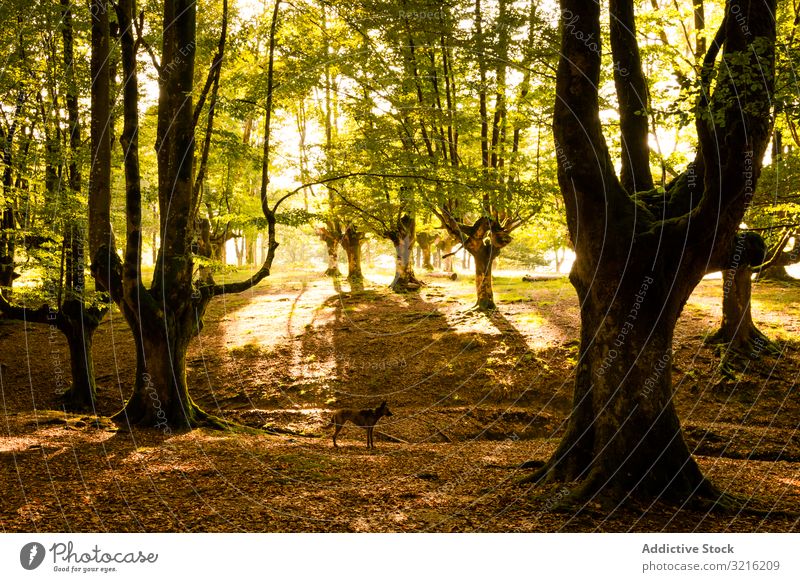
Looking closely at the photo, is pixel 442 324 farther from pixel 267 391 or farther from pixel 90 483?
pixel 90 483

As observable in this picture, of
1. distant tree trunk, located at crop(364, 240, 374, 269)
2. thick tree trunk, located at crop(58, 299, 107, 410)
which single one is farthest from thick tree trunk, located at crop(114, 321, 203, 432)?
distant tree trunk, located at crop(364, 240, 374, 269)

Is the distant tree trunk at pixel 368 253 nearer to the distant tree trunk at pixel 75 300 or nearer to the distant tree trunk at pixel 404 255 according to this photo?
the distant tree trunk at pixel 404 255

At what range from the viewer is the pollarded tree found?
645cm

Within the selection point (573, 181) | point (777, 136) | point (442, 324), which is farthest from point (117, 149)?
point (777, 136)

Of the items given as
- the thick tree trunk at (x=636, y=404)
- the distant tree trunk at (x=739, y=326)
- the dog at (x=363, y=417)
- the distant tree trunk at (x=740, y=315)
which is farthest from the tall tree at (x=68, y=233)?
the distant tree trunk at (x=740, y=315)

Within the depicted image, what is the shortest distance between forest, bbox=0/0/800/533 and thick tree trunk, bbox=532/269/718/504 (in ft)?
0.11

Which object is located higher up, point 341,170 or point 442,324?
point 341,170

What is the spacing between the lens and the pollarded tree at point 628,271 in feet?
21.2

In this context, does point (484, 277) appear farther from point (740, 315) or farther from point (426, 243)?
point (426, 243)

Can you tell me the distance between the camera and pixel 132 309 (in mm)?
11086

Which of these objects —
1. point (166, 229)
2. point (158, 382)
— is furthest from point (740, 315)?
point (158, 382)

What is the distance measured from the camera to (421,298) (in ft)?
82.2

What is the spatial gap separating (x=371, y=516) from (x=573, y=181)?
5.01m

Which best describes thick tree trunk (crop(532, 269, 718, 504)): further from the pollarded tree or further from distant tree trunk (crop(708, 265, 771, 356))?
distant tree trunk (crop(708, 265, 771, 356))
